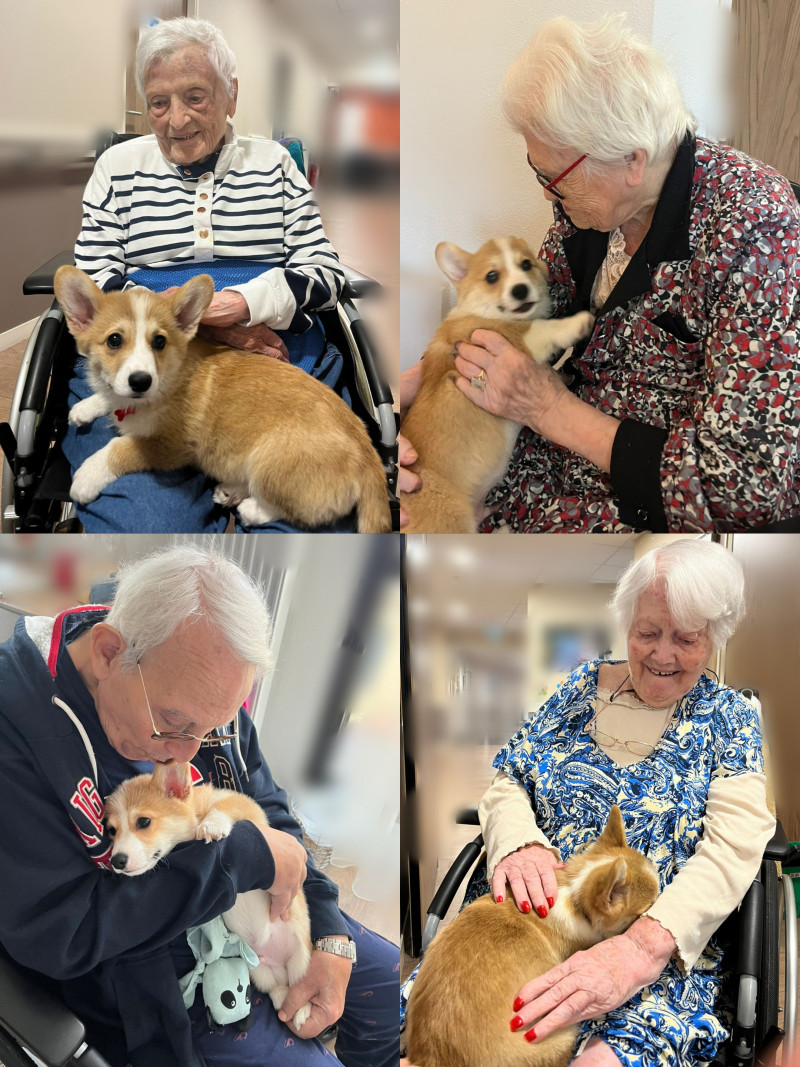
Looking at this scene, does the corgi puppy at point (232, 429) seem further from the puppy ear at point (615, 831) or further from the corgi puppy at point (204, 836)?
the puppy ear at point (615, 831)

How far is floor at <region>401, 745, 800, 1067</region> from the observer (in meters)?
2.17

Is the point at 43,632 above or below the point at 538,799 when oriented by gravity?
above

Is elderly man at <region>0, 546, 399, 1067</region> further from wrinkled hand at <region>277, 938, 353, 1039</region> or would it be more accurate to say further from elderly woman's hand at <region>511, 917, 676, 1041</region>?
elderly woman's hand at <region>511, 917, 676, 1041</region>

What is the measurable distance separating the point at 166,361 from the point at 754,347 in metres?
0.95

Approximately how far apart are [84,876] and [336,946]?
0.51 m

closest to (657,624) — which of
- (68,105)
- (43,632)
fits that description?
(43,632)

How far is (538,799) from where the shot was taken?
6.05 ft

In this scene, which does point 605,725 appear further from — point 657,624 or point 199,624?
point 199,624

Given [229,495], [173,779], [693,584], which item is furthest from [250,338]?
[693,584]

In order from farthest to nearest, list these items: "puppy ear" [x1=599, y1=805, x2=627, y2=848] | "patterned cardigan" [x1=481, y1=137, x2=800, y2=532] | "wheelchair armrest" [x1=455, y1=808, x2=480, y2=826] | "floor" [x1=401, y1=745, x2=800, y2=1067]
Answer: "floor" [x1=401, y1=745, x2=800, y2=1067] < "wheelchair armrest" [x1=455, y1=808, x2=480, y2=826] < "puppy ear" [x1=599, y1=805, x2=627, y2=848] < "patterned cardigan" [x1=481, y1=137, x2=800, y2=532]

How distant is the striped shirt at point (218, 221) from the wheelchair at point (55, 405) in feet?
0.19

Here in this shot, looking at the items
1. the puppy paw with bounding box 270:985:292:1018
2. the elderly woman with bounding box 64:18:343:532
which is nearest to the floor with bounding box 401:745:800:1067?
the puppy paw with bounding box 270:985:292:1018

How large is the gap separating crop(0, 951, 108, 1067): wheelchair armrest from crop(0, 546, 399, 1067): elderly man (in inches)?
3.3

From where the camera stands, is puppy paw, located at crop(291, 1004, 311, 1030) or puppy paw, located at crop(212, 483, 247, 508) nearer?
puppy paw, located at crop(212, 483, 247, 508)
